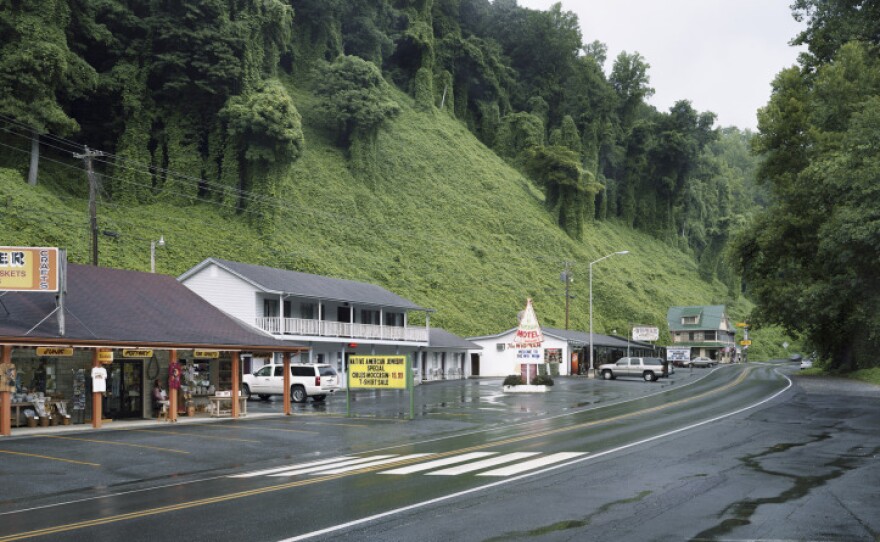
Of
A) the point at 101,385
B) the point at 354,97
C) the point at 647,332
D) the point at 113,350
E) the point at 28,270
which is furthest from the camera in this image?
the point at 647,332

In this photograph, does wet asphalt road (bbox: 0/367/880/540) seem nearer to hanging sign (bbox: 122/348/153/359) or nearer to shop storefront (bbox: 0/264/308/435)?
shop storefront (bbox: 0/264/308/435)

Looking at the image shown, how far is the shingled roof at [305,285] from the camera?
4659 cm

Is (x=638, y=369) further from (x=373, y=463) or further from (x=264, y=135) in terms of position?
(x=373, y=463)

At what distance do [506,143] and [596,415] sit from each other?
9321 cm

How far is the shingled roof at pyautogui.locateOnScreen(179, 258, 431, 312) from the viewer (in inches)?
1834

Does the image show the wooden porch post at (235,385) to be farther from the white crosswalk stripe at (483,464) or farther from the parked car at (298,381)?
the white crosswalk stripe at (483,464)

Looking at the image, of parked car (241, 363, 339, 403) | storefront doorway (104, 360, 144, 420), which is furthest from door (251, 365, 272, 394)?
storefront doorway (104, 360, 144, 420)

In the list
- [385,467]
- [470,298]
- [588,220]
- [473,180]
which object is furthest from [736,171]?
[385,467]

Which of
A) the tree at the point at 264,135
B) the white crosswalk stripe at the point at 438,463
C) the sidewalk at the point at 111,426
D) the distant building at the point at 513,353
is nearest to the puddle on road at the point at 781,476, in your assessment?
the white crosswalk stripe at the point at 438,463

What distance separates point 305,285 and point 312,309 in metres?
1.85

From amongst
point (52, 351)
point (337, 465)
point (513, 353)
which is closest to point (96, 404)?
point (52, 351)

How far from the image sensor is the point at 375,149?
3445 inches

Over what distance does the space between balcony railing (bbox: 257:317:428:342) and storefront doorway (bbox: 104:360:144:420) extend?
51.5 ft

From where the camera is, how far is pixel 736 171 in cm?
17850
